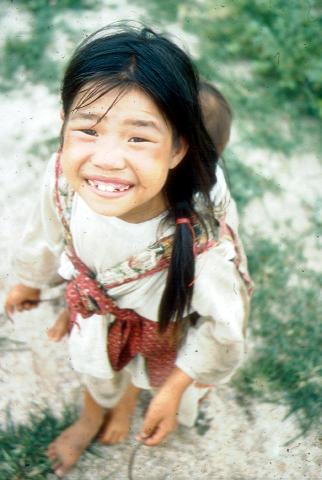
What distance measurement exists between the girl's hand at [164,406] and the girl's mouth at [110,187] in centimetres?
55

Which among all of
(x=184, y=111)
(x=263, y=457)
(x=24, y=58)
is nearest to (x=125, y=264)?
(x=184, y=111)

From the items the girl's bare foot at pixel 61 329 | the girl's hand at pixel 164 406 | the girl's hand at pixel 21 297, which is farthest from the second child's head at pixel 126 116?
the girl's bare foot at pixel 61 329

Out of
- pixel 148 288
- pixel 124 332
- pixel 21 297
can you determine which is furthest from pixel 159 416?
pixel 21 297

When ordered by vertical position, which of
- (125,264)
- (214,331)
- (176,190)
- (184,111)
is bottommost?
(214,331)

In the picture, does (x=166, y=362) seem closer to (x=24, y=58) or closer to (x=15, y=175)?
(x=15, y=175)

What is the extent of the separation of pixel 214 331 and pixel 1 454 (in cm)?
91

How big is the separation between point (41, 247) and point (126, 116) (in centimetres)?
67

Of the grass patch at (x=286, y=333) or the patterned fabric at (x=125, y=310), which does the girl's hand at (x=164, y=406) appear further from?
the grass patch at (x=286, y=333)

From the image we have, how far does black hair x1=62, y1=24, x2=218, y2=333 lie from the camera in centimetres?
114

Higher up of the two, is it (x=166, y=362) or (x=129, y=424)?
(x=166, y=362)

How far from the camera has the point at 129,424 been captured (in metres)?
1.99

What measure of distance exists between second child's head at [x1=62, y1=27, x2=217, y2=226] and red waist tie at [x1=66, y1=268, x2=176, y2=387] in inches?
11.4

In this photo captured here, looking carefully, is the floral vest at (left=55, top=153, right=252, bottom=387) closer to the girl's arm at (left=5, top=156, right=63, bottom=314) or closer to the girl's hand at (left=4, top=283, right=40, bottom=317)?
the girl's arm at (left=5, top=156, right=63, bottom=314)

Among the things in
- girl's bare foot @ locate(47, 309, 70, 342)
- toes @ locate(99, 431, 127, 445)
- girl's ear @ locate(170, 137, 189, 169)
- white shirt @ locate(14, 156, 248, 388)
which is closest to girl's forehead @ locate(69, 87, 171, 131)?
girl's ear @ locate(170, 137, 189, 169)
